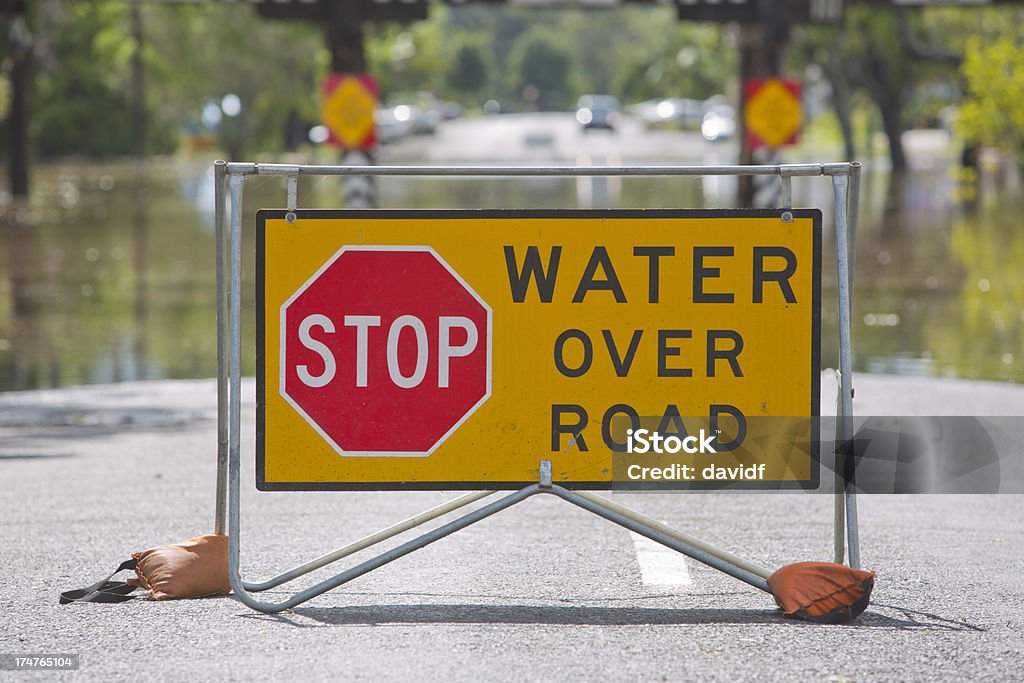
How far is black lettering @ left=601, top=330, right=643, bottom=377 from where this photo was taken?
6090 millimetres

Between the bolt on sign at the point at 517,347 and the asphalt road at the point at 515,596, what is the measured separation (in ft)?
1.58

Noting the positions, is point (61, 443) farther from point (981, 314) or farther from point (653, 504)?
point (981, 314)

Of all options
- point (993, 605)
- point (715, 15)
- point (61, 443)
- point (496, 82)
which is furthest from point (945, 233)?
point (496, 82)

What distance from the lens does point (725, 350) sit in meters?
6.12

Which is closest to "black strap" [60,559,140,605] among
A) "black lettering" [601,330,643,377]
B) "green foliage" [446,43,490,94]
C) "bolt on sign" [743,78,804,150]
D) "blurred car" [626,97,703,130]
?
"black lettering" [601,330,643,377]

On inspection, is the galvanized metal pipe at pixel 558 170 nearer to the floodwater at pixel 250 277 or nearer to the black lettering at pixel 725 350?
the floodwater at pixel 250 277

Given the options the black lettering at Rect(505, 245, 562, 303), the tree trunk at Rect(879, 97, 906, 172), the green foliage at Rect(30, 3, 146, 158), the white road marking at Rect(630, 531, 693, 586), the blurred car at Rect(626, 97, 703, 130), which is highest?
the blurred car at Rect(626, 97, 703, 130)

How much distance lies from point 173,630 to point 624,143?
2978 inches

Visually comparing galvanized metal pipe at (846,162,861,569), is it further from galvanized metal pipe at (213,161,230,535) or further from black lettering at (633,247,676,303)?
galvanized metal pipe at (213,161,230,535)

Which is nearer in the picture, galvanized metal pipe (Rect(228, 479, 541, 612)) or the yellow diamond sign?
galvanized metal pipe (Rect(228, 479, 541, 612))

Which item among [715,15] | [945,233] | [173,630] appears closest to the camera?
[173,630]

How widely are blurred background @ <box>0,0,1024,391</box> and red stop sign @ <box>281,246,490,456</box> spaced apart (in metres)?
0.46

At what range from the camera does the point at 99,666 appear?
17.1ft

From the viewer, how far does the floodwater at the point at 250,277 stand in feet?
49.9
